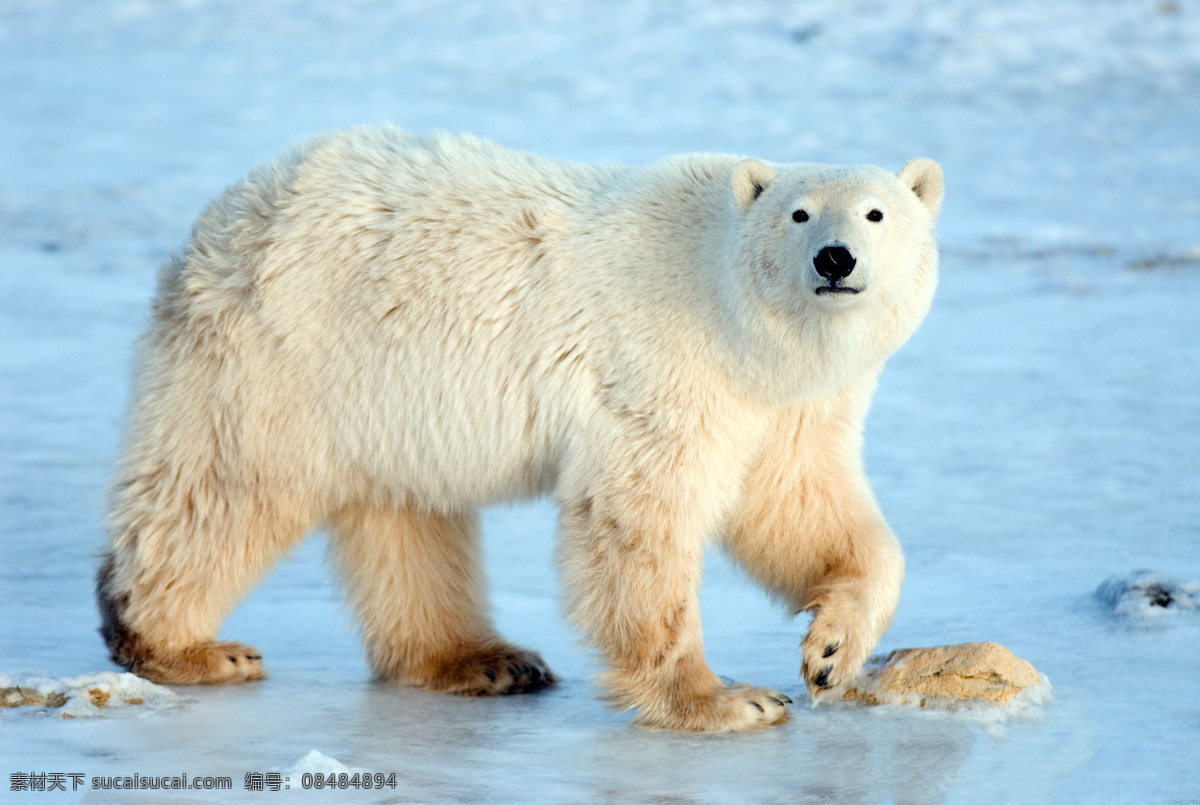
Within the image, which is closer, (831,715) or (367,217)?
(831,715)

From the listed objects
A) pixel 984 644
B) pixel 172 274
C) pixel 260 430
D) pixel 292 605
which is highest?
pixel 172 274

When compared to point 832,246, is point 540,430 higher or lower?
lower

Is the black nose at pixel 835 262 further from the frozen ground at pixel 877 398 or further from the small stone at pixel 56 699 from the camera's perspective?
the small stone at pixel 56 699

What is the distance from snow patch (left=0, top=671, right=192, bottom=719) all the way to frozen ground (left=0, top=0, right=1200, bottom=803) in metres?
0.05

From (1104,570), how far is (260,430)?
9.45 feet

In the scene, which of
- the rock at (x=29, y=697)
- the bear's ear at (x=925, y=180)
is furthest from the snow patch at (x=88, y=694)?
the bear's ear at (x=925, y=180)

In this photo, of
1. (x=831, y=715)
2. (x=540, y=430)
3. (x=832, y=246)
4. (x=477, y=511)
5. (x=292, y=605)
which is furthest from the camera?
(x=292, y=605)

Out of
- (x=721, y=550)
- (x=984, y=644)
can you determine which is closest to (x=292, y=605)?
(x=721, y=550)

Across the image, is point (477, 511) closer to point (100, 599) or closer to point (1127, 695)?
point (100, 599)

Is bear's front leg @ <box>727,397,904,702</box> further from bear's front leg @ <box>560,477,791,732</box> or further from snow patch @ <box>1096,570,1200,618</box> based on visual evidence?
snow patch @ <box>1096,570,1200,618</box>

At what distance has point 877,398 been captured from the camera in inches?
290

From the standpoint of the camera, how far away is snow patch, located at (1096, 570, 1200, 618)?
417 centimetres

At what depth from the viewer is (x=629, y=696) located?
3697 millimetres

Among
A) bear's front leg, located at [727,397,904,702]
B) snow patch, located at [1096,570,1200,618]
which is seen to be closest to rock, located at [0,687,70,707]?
bear's front leg, located at [727,397,904,702]
